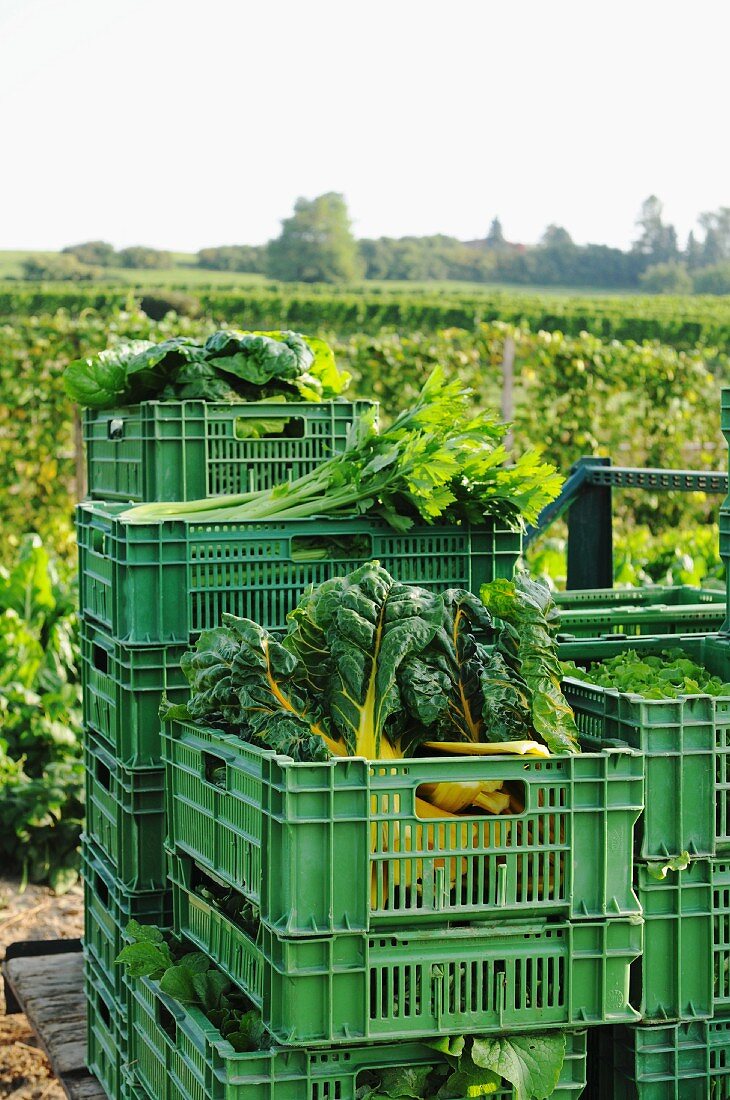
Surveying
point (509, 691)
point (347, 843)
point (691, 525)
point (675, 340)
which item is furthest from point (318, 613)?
point (675, 340)

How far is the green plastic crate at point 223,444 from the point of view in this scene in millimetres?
3945

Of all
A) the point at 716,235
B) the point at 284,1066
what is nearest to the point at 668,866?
the point at 284,1066

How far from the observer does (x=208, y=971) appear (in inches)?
114

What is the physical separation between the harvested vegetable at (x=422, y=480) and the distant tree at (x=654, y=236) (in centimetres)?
6733

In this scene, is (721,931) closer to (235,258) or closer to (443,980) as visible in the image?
(443,980)

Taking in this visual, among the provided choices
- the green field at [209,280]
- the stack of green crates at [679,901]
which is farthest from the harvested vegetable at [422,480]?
the green field at [209,280]

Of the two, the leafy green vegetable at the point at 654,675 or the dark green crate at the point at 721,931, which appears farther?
the leafy green vegetable at the point at 654,675

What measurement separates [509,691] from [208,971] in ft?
2.82

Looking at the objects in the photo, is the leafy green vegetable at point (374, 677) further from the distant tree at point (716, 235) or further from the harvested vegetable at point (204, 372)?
the distant tree at point (716, 235)

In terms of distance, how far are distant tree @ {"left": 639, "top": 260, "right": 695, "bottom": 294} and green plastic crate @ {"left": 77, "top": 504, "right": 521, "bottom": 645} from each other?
61.3 meters

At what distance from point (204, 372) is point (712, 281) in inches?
2688

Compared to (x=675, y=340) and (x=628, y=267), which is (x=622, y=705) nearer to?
(x=675, y=340)

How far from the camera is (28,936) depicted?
5.67 metres

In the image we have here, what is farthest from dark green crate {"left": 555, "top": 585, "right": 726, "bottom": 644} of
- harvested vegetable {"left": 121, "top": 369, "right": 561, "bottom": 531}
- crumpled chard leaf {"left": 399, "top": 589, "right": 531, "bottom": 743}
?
crumpled chard leaf {"left": 399, "top": 589, "right": 531, "bottom": 743}
